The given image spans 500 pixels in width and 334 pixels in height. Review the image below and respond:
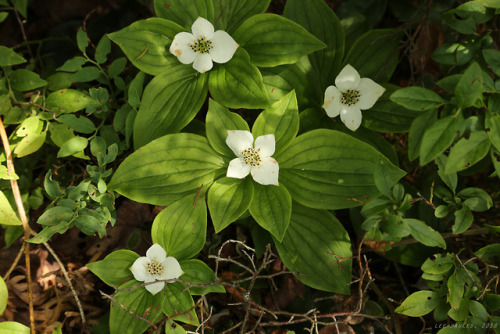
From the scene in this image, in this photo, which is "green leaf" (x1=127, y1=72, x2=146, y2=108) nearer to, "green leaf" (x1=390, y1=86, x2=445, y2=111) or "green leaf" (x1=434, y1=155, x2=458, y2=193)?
"green leaf" (x1=390, y1=86, x2=445, y2=111)

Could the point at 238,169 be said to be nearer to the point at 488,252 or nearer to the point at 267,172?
the point at 267,172

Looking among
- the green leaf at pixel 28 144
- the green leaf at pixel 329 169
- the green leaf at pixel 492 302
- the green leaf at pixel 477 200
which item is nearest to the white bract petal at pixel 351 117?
the green leaf at pixel 329 169

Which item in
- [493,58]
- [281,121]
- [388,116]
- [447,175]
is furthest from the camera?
[388,116]

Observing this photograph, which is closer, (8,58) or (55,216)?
(55,216)

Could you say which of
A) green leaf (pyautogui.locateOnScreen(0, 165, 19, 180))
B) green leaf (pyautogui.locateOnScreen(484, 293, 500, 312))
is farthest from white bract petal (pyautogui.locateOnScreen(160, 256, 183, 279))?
green leaf (pyautogui.locateOnScreen(484, 293, 500, 312))

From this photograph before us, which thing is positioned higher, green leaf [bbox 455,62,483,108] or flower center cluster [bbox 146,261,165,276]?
green leaf [bbox 455,62,483,108]

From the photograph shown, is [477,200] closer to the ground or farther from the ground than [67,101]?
closer to the ground

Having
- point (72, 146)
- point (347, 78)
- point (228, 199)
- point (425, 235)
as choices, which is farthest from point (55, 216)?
point (425, 235)
